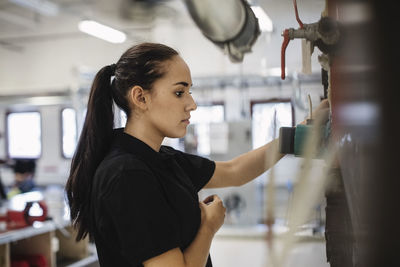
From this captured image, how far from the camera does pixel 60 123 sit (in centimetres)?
752

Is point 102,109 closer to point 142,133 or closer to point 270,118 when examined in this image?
point 142,133

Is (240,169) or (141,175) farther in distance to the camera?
(240,169)

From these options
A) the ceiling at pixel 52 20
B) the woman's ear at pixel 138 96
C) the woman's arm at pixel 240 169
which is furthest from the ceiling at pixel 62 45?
the woman's ear at pixel 138 96

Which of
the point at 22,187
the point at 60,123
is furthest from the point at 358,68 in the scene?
the point at 60,123

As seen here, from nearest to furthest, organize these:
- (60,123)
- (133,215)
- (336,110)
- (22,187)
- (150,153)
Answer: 1. (336,110)
2. (133,215)
3. (150,153)
4. (22,187)
5. (60,123)

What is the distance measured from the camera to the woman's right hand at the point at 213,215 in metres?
0.82

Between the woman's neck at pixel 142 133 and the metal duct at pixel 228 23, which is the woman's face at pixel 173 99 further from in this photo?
the metal duct at pixel 228 23

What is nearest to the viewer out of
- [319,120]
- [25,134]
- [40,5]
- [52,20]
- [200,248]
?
[319,120]

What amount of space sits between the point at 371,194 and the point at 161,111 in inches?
20.7

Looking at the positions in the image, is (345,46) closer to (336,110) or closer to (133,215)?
(336,110)

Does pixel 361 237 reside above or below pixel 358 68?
below

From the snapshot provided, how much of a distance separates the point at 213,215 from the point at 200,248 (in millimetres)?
73

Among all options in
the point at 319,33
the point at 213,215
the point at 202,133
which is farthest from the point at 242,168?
the point at 202,133

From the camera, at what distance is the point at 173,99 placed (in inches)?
31.8
